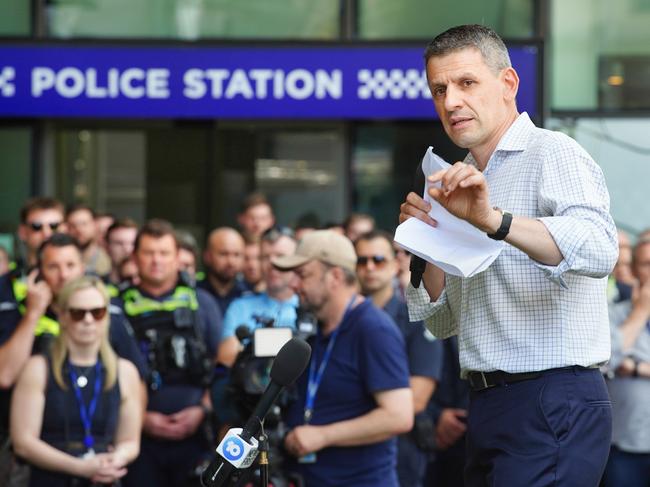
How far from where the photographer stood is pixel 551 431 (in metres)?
3.77

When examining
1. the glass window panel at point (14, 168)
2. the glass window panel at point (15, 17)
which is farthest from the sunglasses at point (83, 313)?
the glass window panel at point (15, 17)

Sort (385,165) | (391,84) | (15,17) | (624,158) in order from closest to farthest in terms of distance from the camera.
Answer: (391,84) < (15,17) < (624,158) < (385,165)

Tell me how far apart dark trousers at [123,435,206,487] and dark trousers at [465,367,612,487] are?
4015 mm

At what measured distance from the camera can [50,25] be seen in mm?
12211

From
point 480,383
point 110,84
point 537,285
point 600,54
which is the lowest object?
point 480,383

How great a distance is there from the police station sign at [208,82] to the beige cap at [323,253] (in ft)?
17.1

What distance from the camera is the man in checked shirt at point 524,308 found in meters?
3.75

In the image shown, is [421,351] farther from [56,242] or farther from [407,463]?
[56,242]

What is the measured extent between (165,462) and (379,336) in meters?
2.11

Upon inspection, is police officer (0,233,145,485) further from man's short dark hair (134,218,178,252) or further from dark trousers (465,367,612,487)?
dark trousers (465,367,612,487)

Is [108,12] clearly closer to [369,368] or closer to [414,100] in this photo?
[414,100]

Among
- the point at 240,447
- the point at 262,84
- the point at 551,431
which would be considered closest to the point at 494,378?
the point at 551,431

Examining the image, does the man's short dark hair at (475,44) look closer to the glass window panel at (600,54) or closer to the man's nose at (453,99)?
the man's nose at (453,99)

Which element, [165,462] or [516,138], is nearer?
[516,138]
